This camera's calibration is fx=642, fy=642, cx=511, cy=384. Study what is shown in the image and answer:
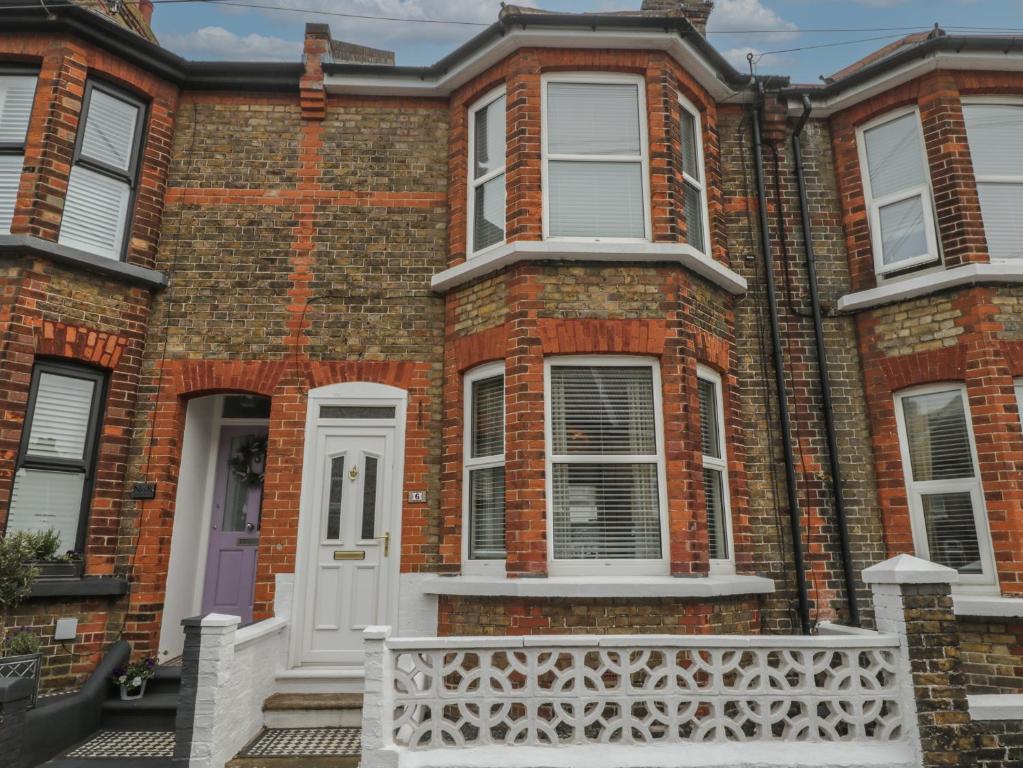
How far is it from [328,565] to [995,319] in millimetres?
6856

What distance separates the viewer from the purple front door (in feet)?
22.9

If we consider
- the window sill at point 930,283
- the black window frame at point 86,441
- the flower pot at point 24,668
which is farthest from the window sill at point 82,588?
the window sill at point 930,283

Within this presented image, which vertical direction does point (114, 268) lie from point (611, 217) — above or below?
below

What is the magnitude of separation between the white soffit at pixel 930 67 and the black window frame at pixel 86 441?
8.53 m

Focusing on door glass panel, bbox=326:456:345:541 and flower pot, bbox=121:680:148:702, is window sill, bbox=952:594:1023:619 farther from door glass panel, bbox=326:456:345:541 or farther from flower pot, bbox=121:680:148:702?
flower pot, bbox=121:680:148:702

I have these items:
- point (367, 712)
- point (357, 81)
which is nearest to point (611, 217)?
point (357, 81)

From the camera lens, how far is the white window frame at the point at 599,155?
251 inches

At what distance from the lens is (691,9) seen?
26.6 feet

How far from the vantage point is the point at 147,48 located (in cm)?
686

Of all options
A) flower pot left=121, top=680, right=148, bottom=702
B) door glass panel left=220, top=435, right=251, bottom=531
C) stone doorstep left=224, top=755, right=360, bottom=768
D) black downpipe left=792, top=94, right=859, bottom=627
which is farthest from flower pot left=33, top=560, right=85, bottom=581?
black downpipe left=792, top=94, right=859, bottom=627

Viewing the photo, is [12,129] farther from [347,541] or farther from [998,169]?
[998,169]

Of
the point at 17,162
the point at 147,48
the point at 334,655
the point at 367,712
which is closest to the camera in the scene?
the point at 367,712

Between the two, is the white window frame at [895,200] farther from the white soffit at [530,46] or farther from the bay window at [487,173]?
the bay window at [487,173]

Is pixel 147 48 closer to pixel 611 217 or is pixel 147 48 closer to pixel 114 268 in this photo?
pixel 114 268
